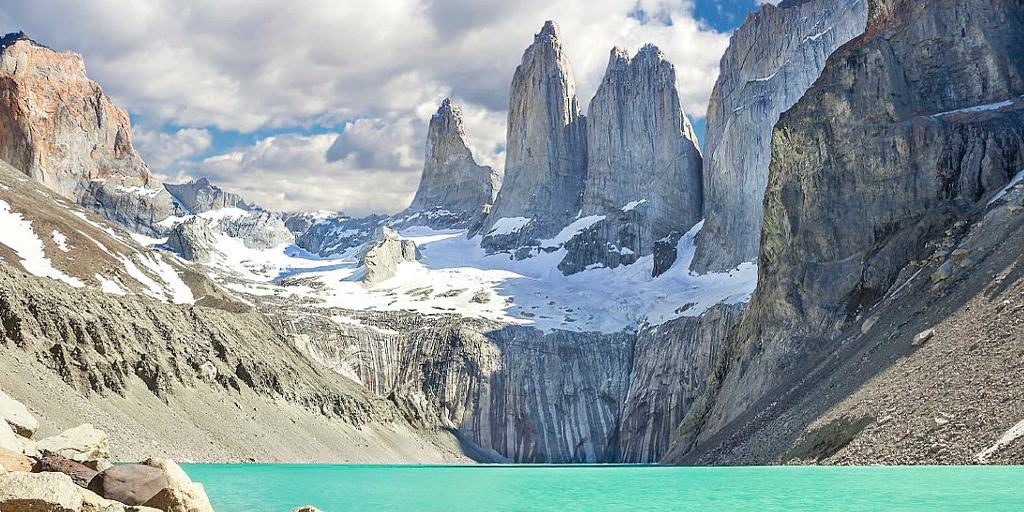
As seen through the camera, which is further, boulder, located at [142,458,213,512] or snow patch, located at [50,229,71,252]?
snow patch, located at [50,229,71,252]

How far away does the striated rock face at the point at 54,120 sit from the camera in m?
170

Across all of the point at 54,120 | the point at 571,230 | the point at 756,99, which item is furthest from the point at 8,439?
the point at 54,120

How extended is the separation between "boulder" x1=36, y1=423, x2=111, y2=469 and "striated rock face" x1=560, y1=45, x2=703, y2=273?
471 ft

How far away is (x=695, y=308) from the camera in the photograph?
425 ft

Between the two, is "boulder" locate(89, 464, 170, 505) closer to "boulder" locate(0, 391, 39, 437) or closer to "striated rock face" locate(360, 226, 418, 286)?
"boulder" locate(0, 391, 39, 437)

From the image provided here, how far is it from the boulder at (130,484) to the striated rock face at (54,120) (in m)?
162

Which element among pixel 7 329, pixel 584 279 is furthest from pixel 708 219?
pixel 7 329

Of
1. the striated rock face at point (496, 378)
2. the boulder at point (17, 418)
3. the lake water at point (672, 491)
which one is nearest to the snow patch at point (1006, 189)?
the lake water at point (672, 491)

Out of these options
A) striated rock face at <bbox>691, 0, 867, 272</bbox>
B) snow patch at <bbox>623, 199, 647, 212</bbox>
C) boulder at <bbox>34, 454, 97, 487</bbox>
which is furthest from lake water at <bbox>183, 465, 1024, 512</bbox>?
snow patch at <bbox>623, 199, 647, 212</bbox>

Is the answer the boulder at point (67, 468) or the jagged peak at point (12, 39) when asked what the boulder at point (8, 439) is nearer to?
the boulder at point (67, 468)

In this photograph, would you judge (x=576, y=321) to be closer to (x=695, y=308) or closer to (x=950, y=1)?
(x=695, y=308)

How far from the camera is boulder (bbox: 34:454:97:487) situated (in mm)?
24641

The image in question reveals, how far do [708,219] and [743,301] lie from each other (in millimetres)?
39133

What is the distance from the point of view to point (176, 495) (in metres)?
21.6
